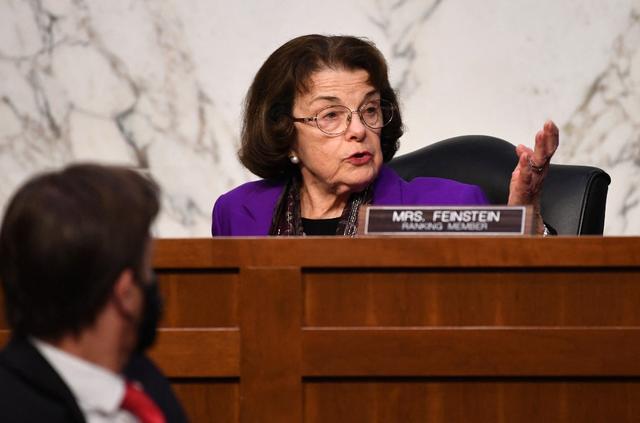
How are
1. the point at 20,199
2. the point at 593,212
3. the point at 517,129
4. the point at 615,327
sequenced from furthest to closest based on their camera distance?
the point at 517,129, the point at 593,212, the point at 615,327, the point at 20,199

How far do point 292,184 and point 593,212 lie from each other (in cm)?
76

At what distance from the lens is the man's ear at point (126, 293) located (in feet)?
4.85

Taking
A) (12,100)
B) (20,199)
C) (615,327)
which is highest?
(12,100)

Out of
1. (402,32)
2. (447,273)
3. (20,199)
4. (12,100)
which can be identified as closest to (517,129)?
(402,32)

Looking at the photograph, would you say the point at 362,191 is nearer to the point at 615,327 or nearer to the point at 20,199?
the point at 615,327

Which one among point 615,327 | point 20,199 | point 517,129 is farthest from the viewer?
point 517,129

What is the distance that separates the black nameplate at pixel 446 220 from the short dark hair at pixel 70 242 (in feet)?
2.89

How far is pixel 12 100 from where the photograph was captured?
4227mm

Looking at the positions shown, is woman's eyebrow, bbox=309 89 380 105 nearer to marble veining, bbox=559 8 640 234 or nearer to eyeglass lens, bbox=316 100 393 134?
eyeglass lens, bbox=316 100 393 134

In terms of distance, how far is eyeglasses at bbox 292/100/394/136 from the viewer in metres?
3.03

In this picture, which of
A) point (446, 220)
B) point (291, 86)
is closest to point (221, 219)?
point (291, 86)

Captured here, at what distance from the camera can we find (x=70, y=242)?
56.2 inches

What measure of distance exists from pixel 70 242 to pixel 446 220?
3.34 ft

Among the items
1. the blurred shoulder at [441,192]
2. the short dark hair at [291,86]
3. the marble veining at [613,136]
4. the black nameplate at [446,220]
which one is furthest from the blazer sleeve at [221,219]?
the marble veining at [613,136]
